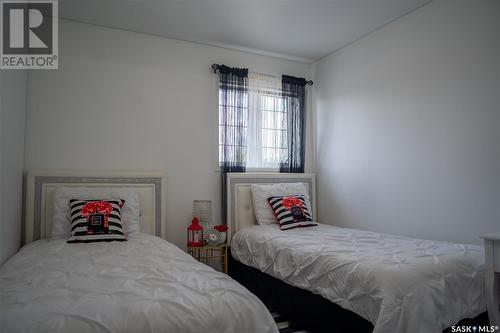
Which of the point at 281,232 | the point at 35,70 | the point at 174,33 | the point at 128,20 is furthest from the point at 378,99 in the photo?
the point at 35,70

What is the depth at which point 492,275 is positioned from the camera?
1.71m

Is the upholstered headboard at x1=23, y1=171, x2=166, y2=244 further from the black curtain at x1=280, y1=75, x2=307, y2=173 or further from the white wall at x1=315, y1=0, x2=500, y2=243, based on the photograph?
the white wall at x1=315, y1=0, x2=500, y2=243

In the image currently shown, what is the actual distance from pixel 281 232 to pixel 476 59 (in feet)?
6.81

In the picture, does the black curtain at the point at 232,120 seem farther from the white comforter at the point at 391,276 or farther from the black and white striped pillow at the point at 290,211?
the white comforter at the point at 391,276

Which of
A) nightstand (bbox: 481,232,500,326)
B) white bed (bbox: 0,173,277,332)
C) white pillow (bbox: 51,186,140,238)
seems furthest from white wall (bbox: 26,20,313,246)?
nightstand (bbox: 481,232,500,326)

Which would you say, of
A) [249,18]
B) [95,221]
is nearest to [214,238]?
[95,221]

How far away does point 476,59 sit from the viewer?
2375 mm

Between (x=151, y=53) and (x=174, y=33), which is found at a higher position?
(x=174, y=33)

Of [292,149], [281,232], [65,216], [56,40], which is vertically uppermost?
[56,40]

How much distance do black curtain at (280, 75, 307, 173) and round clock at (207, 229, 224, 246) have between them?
114 cm

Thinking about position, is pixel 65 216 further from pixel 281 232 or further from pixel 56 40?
pixel 281 232

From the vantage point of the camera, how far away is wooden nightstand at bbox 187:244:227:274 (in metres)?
3.09

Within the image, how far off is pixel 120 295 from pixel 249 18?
268 cm

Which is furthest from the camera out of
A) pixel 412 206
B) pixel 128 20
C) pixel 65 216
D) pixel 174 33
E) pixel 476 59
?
pixel 174 33
